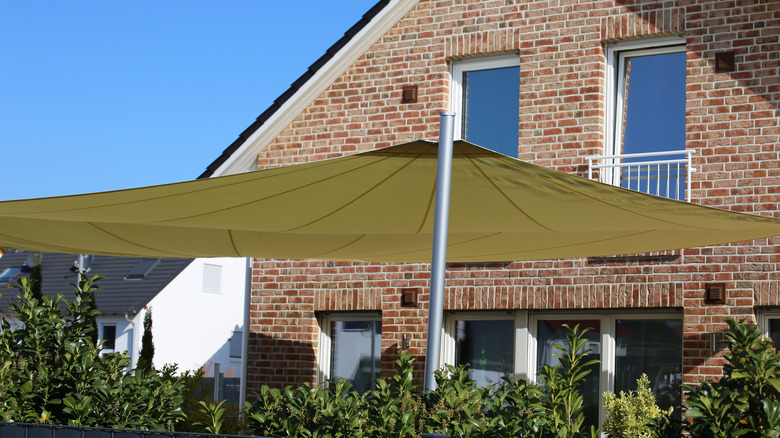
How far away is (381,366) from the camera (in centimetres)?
953

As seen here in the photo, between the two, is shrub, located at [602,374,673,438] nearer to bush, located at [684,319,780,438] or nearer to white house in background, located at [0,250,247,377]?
bush, located at [684,319,780,438]

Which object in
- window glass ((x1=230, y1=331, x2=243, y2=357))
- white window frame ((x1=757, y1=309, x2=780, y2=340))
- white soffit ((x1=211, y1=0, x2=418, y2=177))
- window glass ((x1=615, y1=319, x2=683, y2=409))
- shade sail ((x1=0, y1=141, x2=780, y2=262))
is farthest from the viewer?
window glass ((x1=230, y1=331, x2=243, y2=357))

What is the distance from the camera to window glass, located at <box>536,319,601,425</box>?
865 centimetres

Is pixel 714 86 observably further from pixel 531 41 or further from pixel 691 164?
pixel 531 41

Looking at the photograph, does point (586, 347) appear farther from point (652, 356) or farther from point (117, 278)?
point (117, 278)

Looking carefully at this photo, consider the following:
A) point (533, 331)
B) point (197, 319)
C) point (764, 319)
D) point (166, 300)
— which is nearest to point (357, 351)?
point (533, 331)

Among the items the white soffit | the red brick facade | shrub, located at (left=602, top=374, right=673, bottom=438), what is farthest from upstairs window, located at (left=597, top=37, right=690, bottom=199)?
the white soffit

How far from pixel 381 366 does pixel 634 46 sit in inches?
164

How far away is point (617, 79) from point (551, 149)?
97 centimetres

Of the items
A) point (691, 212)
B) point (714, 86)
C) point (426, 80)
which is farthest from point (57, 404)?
point (714, 86)

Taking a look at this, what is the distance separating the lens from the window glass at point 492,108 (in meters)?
9.41

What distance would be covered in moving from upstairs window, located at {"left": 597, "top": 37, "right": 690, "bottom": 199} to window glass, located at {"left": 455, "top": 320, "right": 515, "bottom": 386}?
191 cm

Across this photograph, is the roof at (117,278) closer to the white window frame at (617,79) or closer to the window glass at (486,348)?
the window glass at (486,348)

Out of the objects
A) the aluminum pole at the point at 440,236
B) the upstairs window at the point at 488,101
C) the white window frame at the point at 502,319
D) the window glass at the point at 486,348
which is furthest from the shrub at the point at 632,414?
the upstairs window at the point at 488,101
